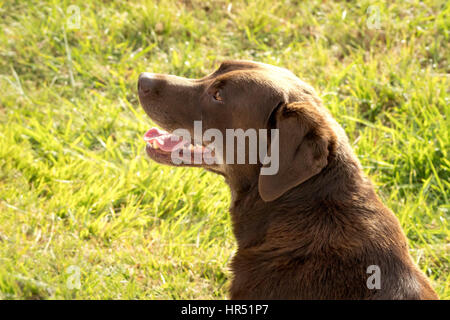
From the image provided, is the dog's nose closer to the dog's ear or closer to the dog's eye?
the dog's eye

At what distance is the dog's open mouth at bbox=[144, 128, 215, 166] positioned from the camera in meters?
3.17

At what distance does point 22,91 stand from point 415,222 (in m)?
3.29

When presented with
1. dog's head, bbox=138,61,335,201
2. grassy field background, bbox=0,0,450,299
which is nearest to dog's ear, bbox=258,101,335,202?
dog's head, bbox=138,61,335,201

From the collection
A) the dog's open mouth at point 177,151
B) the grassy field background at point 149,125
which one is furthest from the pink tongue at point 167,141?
the grassy field background at point 149,125

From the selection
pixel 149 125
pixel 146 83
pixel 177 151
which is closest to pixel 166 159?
pixel 177 151

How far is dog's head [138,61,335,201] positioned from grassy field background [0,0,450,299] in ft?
2.38

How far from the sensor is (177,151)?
10.7 feet

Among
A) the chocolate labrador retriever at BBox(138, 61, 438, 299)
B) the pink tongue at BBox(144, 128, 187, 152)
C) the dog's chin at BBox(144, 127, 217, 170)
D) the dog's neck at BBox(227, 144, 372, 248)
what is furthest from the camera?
the pink tongue at BBox(144, 128, 187, 152)

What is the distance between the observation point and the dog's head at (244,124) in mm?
2629

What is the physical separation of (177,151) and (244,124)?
527mm

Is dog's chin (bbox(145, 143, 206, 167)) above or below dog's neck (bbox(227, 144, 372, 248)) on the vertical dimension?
above

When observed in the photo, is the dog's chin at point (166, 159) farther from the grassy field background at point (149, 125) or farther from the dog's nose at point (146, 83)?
the grassy field background at point (149, 125)
